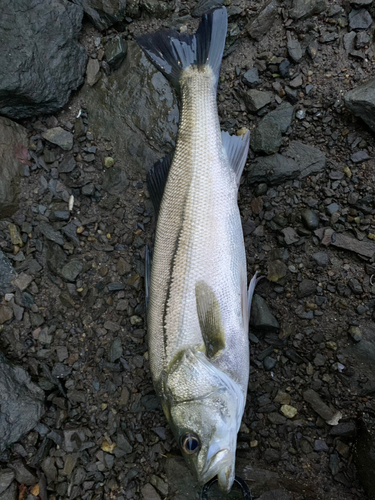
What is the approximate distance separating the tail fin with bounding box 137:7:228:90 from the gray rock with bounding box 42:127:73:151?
968 mm

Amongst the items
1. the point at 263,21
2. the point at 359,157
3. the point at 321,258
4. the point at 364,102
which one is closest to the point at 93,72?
the point at 263,21

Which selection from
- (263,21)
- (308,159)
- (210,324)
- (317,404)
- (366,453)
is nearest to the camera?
(210,324)

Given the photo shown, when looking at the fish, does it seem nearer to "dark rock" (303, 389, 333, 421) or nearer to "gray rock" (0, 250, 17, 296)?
"dark rock" (303, 389, 333, 421)

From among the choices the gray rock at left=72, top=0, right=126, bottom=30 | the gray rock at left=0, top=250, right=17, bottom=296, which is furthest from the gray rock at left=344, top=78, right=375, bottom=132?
the gray rock at left=0, top=250, right=17, bottom=296

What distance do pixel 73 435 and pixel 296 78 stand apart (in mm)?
3338

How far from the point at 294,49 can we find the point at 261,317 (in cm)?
216

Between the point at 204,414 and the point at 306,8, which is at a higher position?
the point at 306,8

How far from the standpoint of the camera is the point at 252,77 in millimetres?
3041

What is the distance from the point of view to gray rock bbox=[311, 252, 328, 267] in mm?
2818

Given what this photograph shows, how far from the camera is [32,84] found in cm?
302

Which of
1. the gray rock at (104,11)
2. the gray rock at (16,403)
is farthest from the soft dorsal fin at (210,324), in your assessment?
the gray rock at (104,11)

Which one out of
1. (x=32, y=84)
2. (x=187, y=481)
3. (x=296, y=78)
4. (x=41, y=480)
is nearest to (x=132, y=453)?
(x=187, y=481)

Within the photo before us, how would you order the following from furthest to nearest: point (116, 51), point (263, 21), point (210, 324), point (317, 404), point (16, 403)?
point (116, 51)
point (263, 21)
point (16, 403)
point (317, 404)
point (210, 324)

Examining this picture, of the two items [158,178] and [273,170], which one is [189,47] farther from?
[273,170]
